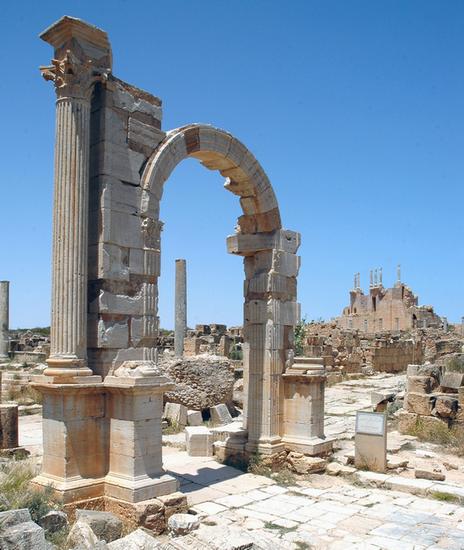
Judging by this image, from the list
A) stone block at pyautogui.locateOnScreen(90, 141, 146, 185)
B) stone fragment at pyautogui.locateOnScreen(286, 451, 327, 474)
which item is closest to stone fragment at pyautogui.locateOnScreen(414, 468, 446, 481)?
stone fragment at pyautogui.locateOnScreen(286, 451, 327, 474)

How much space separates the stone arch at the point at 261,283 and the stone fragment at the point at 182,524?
2.96m

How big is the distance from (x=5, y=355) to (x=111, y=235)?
20813 millimetres

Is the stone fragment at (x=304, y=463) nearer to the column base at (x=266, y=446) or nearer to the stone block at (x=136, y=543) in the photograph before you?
the column base at (x=266, y=446)

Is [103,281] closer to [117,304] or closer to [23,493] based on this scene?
[117,304]

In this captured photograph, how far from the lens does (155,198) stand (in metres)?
7.54

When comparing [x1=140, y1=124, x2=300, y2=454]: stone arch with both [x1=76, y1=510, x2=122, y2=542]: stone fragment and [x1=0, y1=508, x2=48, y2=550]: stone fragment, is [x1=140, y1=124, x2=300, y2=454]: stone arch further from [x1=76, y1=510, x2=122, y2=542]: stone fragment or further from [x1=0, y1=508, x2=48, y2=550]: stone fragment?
[x1=0, y1=508, x2=48, y2=550]: stone fragment

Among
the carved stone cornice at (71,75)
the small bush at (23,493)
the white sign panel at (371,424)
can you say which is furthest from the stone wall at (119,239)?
the white sign panel at (371,424)

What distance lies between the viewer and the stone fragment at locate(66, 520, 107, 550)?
502cm

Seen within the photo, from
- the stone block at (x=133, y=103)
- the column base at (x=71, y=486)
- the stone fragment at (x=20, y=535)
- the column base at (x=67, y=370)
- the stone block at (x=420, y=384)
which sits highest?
the stone block at (x=133, y=103)

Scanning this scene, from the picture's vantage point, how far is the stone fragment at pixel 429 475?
335 inches

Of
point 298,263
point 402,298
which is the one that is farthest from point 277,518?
point 402,298

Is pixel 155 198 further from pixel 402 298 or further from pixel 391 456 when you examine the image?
pixel 402 298

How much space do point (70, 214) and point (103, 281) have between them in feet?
2.83

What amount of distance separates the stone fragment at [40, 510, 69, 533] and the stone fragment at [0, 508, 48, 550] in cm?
70
